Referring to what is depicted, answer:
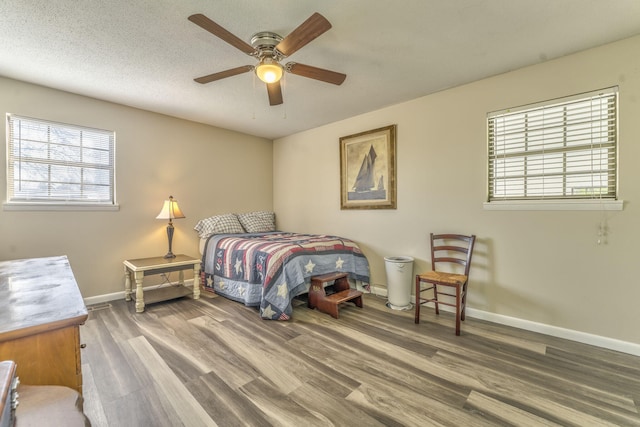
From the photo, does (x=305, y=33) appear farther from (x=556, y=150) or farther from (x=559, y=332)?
(x=559, y=332)

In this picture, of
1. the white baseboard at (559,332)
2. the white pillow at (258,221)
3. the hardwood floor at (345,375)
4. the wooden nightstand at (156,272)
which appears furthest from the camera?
the white pillow at (258,221)

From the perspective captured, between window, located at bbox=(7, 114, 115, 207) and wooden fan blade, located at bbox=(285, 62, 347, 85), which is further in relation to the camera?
window, located at bbox=(7, 114, 115, 207)

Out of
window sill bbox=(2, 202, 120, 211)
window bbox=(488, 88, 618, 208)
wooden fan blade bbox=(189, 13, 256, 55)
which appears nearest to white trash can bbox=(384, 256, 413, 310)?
window bbox=(488, 88, 618, 208)

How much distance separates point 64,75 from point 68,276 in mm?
2314

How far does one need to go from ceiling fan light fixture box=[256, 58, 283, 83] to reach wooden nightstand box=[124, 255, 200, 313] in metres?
2.33

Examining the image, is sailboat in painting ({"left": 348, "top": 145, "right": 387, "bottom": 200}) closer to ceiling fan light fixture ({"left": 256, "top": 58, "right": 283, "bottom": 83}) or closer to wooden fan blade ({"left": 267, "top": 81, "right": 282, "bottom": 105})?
wooden fan blade ({"left": 267, "top": 81, "right": 282, "bottom": 105})

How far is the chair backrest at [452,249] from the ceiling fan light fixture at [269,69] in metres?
2.22

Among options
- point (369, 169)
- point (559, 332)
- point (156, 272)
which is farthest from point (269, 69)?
point (559, 332)

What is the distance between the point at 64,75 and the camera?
8.70 feet

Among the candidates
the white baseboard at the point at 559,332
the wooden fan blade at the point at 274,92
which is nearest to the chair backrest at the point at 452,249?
the white baseboard at the point at 559,332

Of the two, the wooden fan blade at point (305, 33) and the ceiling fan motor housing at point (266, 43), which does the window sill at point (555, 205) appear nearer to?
the wooden fan blade at point (305, 33)

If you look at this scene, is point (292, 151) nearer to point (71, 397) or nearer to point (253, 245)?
point (253, 245)

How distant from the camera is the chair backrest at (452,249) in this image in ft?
9.00

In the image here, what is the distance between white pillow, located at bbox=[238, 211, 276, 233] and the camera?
443 cm
